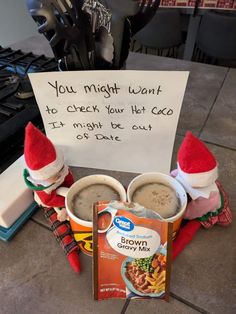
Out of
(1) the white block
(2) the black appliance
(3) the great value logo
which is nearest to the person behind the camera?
(3) the great value logo

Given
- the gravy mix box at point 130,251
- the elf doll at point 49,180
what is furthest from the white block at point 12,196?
the gravy mix box at point 130,251

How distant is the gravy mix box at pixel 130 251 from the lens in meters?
0.29

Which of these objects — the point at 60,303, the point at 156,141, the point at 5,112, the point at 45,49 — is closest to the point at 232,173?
the point at 156,141

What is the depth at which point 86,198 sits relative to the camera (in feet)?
1.25

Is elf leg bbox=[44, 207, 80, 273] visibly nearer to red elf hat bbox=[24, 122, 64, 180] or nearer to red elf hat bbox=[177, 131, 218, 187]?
red elf hat bbox=[24, 122, 64, 180]

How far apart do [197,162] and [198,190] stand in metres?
0.05

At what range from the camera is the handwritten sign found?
416 millimetres

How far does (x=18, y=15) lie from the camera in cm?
209

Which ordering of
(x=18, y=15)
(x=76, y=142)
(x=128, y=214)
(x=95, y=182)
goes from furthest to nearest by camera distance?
1. (x=18, y=15)
2. (x=76, y=142)
3. (x=95, y=182)
4. (x=128, y=214)

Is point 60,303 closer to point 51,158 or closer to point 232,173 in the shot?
point 51,158

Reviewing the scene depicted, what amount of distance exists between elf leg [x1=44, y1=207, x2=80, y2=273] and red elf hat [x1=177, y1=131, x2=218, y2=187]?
208 mm

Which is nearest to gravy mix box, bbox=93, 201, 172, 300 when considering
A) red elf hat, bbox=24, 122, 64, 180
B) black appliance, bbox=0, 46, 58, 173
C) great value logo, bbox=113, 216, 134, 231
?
great value logo, bbox=113, 216, 134, 231

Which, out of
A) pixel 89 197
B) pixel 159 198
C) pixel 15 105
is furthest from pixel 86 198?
pixel 15 105

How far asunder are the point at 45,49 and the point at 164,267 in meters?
1.02
